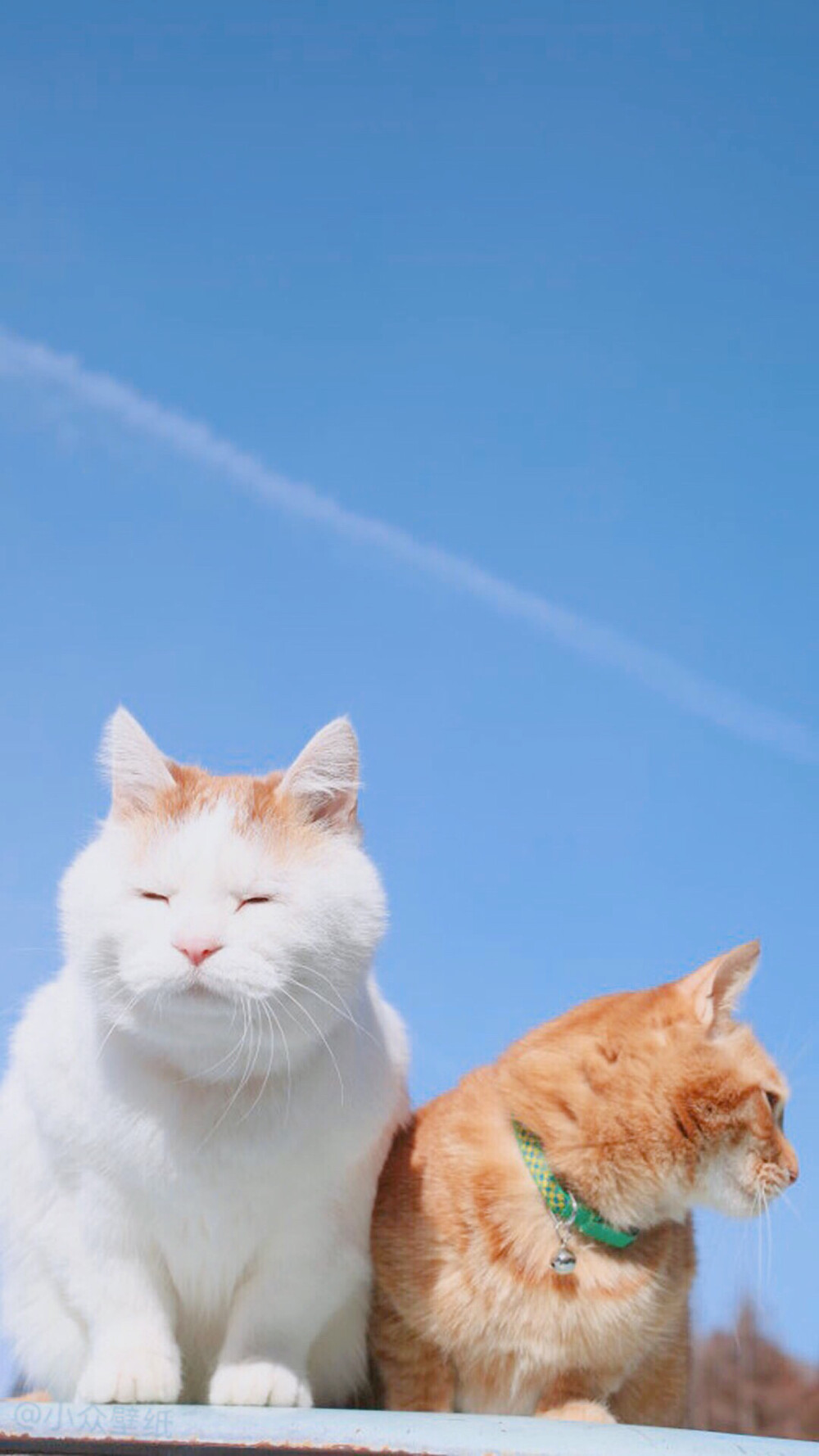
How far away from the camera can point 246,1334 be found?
3010mm

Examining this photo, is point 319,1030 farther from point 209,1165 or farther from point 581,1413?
point 581,1413

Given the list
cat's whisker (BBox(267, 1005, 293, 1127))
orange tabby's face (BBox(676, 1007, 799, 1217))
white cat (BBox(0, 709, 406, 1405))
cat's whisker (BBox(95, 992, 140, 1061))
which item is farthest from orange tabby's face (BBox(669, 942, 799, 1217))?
cat's whisker (BBox(95, 992, 140, 1061))

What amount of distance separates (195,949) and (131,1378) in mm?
927

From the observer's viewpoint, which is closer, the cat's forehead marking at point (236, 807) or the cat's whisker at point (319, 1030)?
the cat's whisker at point (319, 1030)

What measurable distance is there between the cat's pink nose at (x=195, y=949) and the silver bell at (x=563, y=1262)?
1200 millimetres

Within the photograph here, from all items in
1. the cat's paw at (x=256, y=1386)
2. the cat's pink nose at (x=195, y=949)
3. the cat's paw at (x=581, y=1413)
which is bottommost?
the cat's paw at (x=256, y=1386)

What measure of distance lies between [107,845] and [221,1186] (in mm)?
804

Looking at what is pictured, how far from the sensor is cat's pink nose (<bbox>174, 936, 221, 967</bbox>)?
107 inches

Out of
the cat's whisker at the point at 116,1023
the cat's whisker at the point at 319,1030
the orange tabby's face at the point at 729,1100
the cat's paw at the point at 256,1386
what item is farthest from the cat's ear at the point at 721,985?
the cat's whisker at the point at 116,1023

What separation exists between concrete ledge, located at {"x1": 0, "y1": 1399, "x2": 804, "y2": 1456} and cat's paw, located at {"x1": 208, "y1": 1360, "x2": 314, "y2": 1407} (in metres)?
0.29

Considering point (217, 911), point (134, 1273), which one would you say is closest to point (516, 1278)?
point (134, 1273)

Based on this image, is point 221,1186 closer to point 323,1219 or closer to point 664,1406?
point 323,1219

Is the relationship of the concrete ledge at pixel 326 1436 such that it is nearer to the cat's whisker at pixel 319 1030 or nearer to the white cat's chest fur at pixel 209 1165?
the white cat's chest fur at pixel 209 1165

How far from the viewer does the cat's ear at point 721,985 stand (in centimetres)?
342
